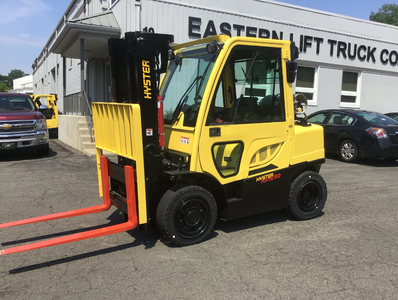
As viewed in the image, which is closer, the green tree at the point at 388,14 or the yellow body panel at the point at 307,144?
the yellow body panel at the point at 307,144

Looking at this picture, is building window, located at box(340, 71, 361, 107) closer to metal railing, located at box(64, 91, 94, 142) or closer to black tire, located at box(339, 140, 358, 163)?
black tire, located at box(339, 140, 358, 163)

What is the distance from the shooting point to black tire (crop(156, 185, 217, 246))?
385 centimetres

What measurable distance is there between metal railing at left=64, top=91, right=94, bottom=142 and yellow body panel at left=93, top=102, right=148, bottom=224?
7.54m

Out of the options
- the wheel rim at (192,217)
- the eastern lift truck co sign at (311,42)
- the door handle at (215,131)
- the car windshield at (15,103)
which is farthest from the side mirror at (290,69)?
the eastern lift truck co sign at (311,42)

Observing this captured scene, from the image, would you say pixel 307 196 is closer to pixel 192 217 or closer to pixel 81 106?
pixel 192 217

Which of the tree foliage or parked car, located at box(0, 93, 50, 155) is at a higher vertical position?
the tree foliage

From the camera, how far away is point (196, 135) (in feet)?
12.7

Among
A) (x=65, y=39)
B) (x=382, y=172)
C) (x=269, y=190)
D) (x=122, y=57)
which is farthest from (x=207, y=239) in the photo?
(x=65, y=39)

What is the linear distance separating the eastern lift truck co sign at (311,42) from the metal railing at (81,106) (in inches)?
189

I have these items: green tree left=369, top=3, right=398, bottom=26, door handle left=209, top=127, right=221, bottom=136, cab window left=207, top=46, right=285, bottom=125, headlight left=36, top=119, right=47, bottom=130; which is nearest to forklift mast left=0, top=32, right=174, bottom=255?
door handle left=209, top=127, right=221, bottom=136

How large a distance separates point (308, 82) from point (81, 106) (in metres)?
10.6

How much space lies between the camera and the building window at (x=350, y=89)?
706 inches

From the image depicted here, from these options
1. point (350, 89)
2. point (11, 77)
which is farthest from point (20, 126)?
point (11, 77)

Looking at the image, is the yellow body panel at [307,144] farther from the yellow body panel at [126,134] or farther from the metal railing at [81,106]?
the metal railing at [81,106]
